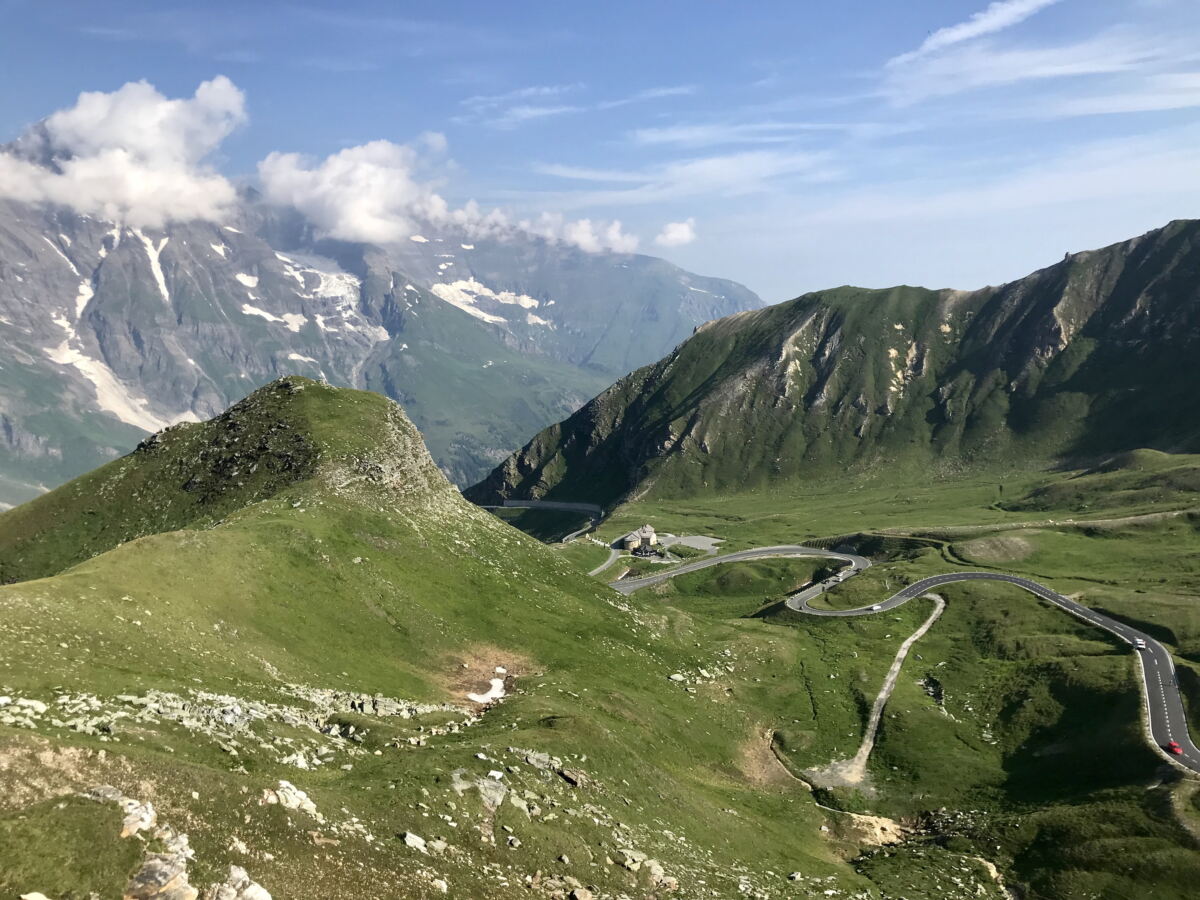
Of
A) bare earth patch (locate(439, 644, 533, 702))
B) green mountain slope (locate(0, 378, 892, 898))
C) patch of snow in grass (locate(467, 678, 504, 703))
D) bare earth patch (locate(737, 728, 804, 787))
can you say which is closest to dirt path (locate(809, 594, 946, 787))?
bare earth patch (locate(737, 728, 804, 787))

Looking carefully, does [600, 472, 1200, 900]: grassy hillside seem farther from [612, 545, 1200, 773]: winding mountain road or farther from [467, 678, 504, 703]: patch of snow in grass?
[467, 678, 504, 703]: patch of snow in grass

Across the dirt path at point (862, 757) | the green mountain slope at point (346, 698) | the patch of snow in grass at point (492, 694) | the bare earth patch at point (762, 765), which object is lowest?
the dirt path at point (862, 757)

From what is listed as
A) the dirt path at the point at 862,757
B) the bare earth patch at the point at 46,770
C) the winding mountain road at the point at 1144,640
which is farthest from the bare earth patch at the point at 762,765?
the bare earth patch at the point at 46,770

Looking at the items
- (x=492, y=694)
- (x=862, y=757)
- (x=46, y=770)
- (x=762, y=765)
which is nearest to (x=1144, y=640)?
(x=862, y=757)

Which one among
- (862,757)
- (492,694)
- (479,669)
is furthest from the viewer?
(862,757)

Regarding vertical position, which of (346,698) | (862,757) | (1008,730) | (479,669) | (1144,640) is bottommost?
(1008,730)

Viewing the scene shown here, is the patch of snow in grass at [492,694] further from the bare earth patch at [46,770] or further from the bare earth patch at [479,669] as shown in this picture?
the bare earth patch at [46,770]

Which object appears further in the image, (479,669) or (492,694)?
(479,669)

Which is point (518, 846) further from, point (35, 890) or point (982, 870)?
point (982, 870)

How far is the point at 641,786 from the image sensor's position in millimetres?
67125

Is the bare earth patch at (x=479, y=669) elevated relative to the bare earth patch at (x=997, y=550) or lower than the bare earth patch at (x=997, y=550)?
elevated

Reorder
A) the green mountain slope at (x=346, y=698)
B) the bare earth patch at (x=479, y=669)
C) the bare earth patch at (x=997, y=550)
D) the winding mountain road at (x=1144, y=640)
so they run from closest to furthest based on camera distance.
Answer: the green mountain slope at (x=346, y=698), the bare earth patch at (x=479, y=669), the winding mountain road at (x=1144, y=640), the bare earth patch at (x=997, y=550)

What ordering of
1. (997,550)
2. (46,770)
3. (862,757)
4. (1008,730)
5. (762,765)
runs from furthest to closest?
(997,550) < (1008,730) < (862,757) < (762,765) < (46,770)

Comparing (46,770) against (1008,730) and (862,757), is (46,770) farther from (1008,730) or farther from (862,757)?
(1008,730)
